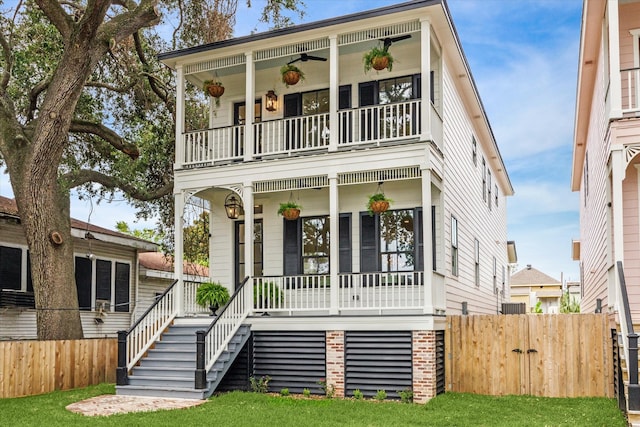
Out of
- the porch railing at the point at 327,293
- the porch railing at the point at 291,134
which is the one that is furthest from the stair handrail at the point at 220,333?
the porch railing at the point at 291,134

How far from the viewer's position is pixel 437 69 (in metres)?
14.1

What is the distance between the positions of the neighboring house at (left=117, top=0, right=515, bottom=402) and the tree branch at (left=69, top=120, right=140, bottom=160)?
113 inches

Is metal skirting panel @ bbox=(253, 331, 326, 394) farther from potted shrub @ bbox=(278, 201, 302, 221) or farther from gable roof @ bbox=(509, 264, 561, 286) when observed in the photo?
gable roof @ bbox=(509, 264, 561, 286)

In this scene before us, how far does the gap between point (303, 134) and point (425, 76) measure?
320 centimetres

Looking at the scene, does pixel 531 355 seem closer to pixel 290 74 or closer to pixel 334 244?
pixel 334 244

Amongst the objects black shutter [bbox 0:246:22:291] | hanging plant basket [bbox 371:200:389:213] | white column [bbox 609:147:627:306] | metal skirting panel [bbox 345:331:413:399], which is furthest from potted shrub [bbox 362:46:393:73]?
black shutter [bbox 0:246:22:291]

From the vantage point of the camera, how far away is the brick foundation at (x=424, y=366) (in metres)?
11.9

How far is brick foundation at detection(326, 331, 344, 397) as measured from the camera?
12.5 m

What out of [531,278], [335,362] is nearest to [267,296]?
[335,362]

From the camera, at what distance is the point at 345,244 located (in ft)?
47.5

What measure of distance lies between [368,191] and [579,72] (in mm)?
5560

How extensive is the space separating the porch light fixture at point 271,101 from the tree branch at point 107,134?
4388 millimetres

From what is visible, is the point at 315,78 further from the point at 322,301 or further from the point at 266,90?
the point at 322,301

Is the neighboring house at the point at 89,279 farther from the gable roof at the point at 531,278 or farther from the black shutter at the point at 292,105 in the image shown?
the gable roof at the point at 531,278
